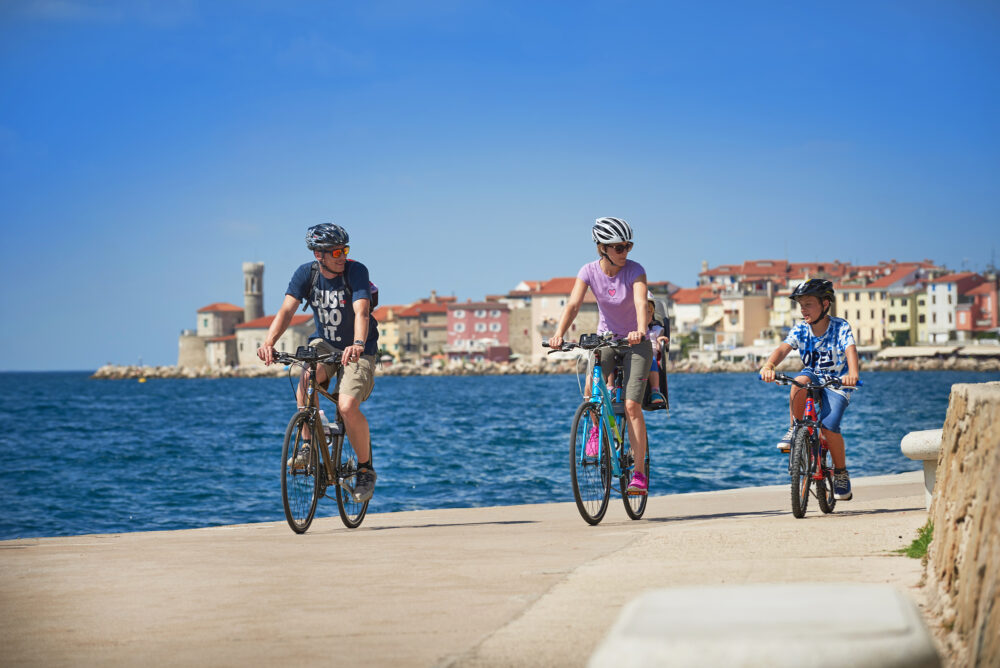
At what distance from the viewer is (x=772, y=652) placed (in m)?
2.42

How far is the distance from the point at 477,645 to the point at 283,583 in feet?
5.97

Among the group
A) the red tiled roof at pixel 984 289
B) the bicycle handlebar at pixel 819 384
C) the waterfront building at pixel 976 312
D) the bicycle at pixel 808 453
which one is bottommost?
the bicycle at pixel 808 453

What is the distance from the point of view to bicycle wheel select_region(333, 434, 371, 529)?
8.17m

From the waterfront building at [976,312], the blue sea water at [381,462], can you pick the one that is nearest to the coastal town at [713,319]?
the waterfront building at [976,312]

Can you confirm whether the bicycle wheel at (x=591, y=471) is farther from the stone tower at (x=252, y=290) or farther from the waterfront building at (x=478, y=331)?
the stone tower at (x=252, y=290)

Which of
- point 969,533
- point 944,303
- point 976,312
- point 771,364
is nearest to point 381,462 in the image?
point 771,364

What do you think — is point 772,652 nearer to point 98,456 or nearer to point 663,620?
point 663,620

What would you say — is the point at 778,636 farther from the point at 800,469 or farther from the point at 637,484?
the point at 637,484

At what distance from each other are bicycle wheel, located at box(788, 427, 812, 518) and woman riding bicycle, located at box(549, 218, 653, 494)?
1.03 metres

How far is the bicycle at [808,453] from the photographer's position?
7747mm

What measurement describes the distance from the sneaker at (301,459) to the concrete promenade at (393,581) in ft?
1.58

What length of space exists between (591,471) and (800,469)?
1.34m

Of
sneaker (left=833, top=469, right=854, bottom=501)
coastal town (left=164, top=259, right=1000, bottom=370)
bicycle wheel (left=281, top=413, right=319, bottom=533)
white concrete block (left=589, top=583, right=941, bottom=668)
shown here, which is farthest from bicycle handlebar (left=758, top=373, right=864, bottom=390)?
coastal town (left=164, top=259, right=1000, bottom=370)

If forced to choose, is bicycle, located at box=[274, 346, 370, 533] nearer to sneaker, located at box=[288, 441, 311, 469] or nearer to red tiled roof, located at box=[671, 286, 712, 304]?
sneaker, located at box=[288, 441, 311, 469]
